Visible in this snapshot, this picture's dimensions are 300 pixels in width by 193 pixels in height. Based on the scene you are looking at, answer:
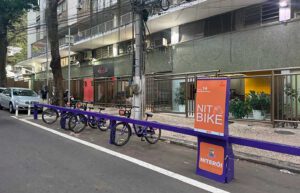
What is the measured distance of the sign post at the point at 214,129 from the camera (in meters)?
6.34

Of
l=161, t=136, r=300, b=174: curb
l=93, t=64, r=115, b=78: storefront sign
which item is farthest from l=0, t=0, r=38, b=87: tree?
l=161, t=136, r=300, b=174: curb

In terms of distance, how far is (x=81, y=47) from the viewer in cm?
3556

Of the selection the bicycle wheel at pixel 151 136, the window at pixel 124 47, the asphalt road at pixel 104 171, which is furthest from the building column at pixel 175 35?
the asphalt road at pixel 104 171

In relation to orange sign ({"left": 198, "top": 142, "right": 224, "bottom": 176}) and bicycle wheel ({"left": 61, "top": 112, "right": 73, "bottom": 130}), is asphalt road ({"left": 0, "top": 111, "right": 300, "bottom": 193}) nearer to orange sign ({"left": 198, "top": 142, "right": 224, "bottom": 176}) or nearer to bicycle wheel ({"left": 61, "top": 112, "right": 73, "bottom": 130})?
orange sign ({"left": 198, "top": 142, "right": 224, "bottom": 176})

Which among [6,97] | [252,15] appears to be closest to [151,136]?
[252,15]

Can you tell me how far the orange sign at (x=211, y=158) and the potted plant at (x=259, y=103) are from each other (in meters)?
8.10

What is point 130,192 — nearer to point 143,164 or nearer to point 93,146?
point 143,164

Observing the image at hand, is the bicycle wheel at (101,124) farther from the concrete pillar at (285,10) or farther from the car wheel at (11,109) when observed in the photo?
the car wheel at (11,109)

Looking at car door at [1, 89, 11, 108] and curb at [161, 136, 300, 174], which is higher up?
car door at [1, 89, 11, 108]

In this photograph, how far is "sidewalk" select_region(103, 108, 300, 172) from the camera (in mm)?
8031

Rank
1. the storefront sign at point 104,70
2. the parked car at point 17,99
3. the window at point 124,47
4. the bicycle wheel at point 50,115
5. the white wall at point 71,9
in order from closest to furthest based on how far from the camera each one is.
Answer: the bicycle wheel at point 50,115 < the parked car at point 17,99 < the window at point 124,47 < the storefront sign at point 104,70 < the white wall at point 71,9

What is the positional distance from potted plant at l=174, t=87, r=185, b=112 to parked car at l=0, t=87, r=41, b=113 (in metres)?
8.26

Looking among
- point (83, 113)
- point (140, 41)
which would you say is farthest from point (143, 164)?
point (140, 41)

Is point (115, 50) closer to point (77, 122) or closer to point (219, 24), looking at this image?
point (219, 24)
